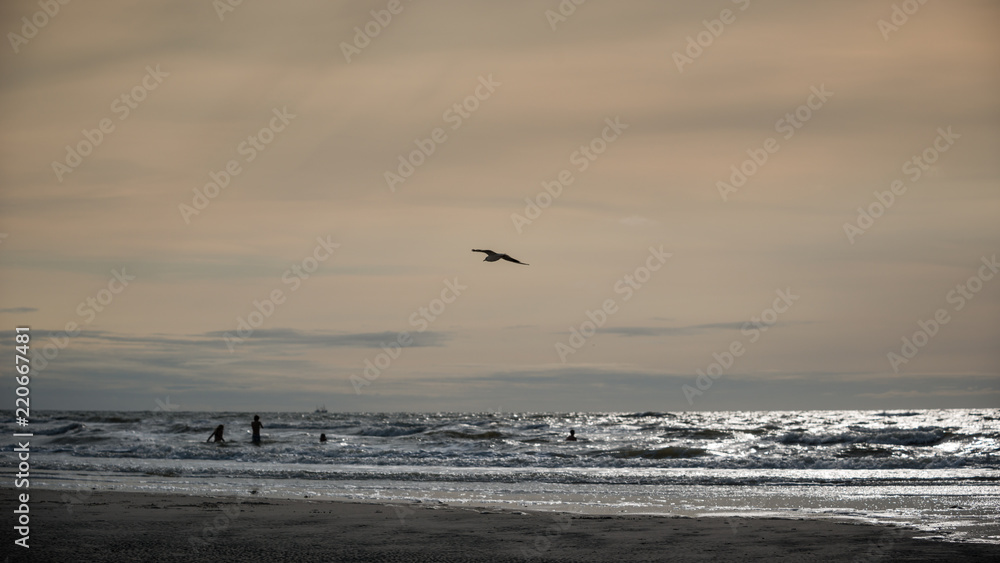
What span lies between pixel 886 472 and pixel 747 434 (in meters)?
19.3

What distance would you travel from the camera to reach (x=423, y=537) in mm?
11891

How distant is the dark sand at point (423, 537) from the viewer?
34.3 ft

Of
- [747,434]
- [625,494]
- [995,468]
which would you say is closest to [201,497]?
[625,494]

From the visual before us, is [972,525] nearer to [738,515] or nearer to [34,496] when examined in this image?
[738,515]

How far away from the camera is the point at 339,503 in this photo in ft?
52.1

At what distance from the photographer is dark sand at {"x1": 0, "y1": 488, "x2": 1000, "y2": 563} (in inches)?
412

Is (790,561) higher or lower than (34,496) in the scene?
lower
